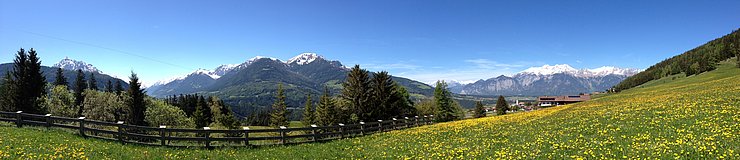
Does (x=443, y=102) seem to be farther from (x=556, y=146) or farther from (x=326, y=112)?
(x=556, y=146)

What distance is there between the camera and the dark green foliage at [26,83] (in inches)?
2478

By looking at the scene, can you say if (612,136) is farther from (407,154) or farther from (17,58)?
(17,58)

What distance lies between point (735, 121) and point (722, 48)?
139696mm

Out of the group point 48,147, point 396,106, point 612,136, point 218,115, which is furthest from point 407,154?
point 218,115

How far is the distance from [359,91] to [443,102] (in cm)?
4115

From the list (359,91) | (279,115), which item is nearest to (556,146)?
(359,91)

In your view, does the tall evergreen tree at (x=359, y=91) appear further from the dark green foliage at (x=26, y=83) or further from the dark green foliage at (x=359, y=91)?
the dark green foliage at (x=26, y=83)

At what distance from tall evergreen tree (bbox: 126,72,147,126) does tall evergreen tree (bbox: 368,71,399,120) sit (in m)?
45.7

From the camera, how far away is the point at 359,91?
60719mm

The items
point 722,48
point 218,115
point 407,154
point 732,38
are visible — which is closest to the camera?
point 407,154

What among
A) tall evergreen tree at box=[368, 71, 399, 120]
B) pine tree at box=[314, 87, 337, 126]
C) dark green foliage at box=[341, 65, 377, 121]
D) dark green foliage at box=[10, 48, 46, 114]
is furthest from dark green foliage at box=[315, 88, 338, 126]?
dark green foliage at box=[10, 48, 46, 114]

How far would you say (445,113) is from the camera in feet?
310

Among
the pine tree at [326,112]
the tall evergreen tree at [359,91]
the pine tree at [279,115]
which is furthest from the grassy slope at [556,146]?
the pine tree at [279,115]

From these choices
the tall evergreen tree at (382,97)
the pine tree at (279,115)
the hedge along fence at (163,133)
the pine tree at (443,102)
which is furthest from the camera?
the pine tree at (443,102)
